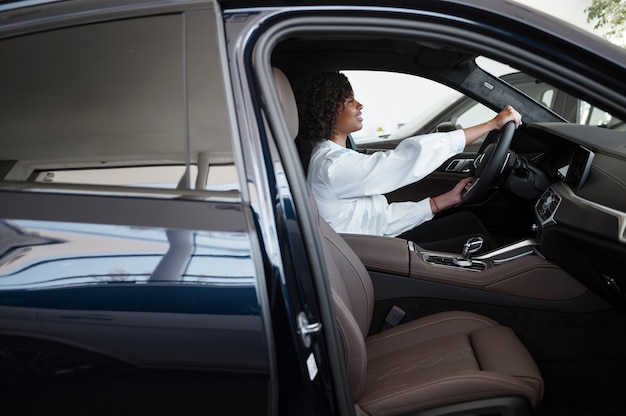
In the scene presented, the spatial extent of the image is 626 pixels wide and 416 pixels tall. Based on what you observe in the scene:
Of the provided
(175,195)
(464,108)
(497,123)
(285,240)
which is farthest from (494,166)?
(464,108)

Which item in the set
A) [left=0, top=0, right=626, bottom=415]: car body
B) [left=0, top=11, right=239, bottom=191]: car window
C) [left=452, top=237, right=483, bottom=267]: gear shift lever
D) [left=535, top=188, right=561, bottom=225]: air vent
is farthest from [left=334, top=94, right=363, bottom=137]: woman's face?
[left=0, top=11, right=239, bottom=191]: car window

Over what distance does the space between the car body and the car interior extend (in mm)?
360

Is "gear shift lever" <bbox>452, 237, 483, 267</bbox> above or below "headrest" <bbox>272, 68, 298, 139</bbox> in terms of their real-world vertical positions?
below

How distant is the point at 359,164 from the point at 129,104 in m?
1.35

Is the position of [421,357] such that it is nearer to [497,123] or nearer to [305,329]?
[305,329]

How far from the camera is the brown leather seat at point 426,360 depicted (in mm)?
1293

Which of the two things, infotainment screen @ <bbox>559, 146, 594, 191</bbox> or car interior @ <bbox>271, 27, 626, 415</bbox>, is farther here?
infotainment screen @ <bbox>559, 146, 594, 191</bbox>

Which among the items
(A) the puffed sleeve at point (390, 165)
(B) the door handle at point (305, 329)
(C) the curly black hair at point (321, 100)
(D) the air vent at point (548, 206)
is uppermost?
(C) the curly black hair at point (321, 100)

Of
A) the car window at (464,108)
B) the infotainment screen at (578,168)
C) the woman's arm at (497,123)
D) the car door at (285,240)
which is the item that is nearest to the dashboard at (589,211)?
the infotainment screen at (578,168)

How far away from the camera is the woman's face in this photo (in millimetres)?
2387

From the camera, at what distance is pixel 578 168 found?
1.80 metres

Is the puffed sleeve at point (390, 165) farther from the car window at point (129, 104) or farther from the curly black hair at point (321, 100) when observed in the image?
the car window at point (129, 104)

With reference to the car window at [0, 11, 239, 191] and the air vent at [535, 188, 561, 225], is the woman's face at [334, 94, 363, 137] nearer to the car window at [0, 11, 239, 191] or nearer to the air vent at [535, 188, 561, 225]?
the air vent at [535, 188, 561, 225]

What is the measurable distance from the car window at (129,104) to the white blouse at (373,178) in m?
1.29
